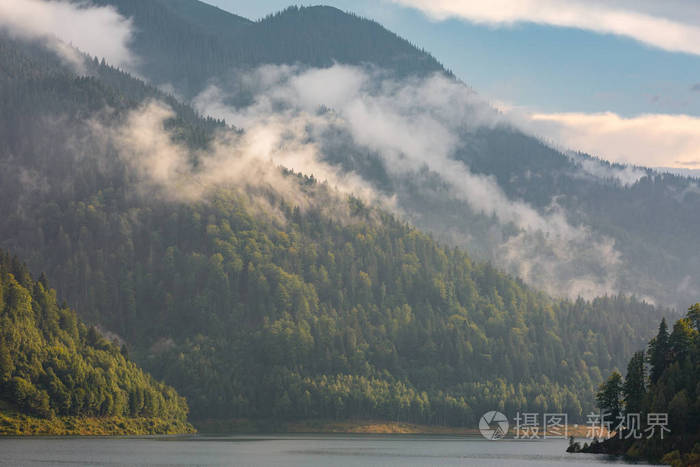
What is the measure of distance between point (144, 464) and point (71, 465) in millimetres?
15367

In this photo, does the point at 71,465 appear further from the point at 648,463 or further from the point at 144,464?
the point at 648,463

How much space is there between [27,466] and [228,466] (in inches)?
1546

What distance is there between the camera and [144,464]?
644 feet

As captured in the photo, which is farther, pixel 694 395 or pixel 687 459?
pixel 694 395

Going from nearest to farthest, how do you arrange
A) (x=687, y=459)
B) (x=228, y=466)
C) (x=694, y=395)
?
(x=687, y=459)
(x=694, y=395)
(x=228, y=466)

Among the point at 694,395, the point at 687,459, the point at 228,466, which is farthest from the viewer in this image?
the point at 228,466

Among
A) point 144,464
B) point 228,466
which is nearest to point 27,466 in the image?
point 144,464

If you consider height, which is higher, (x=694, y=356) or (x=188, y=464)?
(x=694, y=356)

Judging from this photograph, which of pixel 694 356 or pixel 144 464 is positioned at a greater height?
pixel 694 356

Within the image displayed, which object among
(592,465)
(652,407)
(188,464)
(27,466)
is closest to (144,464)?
(188,464)

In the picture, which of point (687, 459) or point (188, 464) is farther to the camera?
point (188, 464)

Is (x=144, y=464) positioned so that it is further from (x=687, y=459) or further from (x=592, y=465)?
(x=687, y=459)

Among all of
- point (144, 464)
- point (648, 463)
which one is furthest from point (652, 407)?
point (144, 464)

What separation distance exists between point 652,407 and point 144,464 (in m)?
97.4
